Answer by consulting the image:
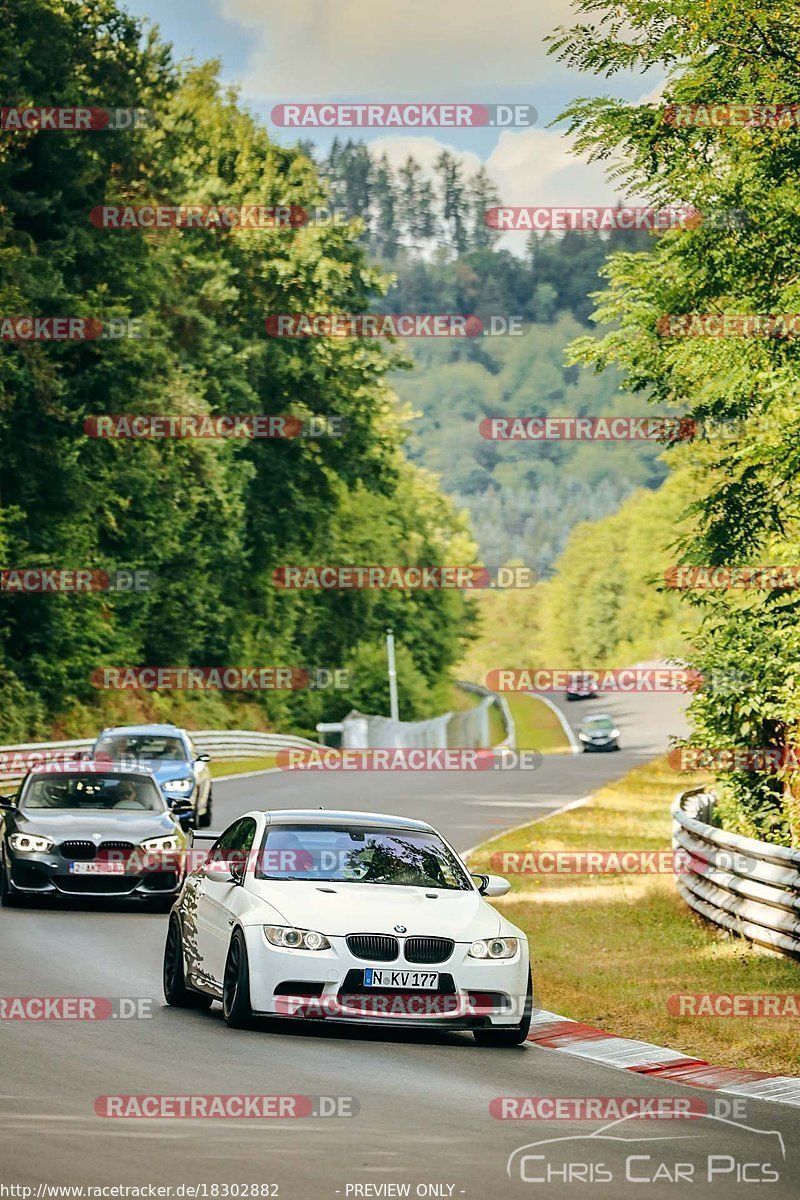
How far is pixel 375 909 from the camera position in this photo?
1227 centimetres

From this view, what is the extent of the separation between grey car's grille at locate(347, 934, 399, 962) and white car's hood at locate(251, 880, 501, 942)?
4 cm

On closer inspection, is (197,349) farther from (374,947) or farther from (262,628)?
(374,947)

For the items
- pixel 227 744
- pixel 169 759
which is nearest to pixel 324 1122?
pixel 169 759

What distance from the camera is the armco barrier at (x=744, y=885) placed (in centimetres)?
1612

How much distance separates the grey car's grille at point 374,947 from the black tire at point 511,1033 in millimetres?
915

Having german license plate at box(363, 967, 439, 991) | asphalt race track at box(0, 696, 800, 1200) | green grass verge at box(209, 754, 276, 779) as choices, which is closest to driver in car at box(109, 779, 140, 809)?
asphalt race track at box(0, 696, 800, 1200)

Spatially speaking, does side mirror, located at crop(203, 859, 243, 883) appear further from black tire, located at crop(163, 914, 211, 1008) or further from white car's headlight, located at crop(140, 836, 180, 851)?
white car's headlight, located at crop(140, 836, 180, 851)

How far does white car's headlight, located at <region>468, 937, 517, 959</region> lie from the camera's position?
1225 centimetres

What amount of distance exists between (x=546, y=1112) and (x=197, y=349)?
187ft

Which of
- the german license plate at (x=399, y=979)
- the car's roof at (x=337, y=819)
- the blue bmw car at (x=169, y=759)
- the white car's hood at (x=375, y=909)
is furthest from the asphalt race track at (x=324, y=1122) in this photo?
the blue bmw car at (x=169, y=759)

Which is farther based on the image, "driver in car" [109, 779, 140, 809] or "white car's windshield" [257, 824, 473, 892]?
"driver in car" [109, 779, 140, 809]

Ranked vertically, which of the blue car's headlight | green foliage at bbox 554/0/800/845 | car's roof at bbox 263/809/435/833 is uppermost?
green foliage at bbox 554/0/800/845

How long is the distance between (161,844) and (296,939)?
304 inches

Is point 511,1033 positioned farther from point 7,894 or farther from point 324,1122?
point 7,894
